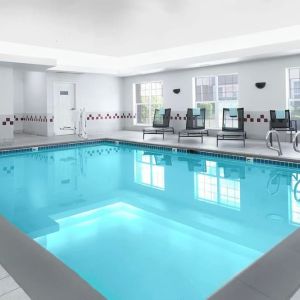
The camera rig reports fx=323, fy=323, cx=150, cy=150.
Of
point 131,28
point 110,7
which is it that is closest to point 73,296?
point 110,7

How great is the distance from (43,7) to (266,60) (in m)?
5.45

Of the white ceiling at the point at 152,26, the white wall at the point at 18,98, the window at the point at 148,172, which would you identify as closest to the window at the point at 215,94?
the white ceiling at the point at 152,26

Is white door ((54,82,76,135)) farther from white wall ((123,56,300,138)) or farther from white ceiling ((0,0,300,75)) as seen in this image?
white wall ((123,56,300,138))

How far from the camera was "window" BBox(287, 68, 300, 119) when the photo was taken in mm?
7668

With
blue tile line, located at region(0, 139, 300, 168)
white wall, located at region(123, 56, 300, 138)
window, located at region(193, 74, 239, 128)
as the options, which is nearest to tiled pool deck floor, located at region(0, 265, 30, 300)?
blue tile line, located at region(0, 139, 300, 168)

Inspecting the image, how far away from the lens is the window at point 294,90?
7.67 m

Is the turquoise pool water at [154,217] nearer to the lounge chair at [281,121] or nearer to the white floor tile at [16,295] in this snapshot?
the white floor tile at [16,295]

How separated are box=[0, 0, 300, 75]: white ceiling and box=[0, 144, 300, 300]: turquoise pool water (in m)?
2.56

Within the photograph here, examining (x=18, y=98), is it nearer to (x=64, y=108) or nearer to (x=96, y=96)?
(x=64, y=108)

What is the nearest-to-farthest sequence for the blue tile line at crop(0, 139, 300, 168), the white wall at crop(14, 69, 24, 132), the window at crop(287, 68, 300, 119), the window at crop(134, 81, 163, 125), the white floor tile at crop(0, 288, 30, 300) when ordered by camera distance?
the white floor tile at crop(0, 288, 30, 300) < the blue tile line at crop(0, 139, 300, 168) < the window at crop(287, 68, 300, 119) < the window at crop(134, 81, 163, 125) < the white wall at crop(14, 69, 24, 132)

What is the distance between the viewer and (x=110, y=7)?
15.6ft

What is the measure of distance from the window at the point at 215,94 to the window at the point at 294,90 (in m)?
1.40

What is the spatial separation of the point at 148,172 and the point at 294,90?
4.44 m

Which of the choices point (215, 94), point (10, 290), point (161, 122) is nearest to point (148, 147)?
point (161, 122)
